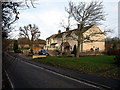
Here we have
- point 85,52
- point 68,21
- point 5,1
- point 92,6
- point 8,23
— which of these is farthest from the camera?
point 85,52

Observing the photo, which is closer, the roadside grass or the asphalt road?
the asphalt road

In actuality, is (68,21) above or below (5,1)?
above

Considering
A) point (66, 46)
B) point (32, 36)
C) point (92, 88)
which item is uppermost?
point (32, 36)

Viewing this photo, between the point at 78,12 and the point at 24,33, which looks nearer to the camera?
the point at 78,12

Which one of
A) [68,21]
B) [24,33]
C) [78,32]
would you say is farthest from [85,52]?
[24,33]

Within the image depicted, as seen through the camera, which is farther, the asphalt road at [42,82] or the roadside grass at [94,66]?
the roadside grass at [94,66]

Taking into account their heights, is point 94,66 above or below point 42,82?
above

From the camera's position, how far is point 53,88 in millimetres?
6496

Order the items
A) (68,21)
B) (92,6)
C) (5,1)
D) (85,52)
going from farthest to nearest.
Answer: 1. (85,52)
2. (68,21)
3. (92,6)
4. (5,1)

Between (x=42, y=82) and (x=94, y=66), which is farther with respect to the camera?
(x=94, y=66)

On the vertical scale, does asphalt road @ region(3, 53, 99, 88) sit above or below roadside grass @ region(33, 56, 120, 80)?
below

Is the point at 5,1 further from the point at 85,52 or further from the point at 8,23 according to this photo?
the point at 85,52

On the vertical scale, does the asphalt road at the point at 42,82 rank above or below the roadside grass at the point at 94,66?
below

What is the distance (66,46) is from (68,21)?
2284 cm
